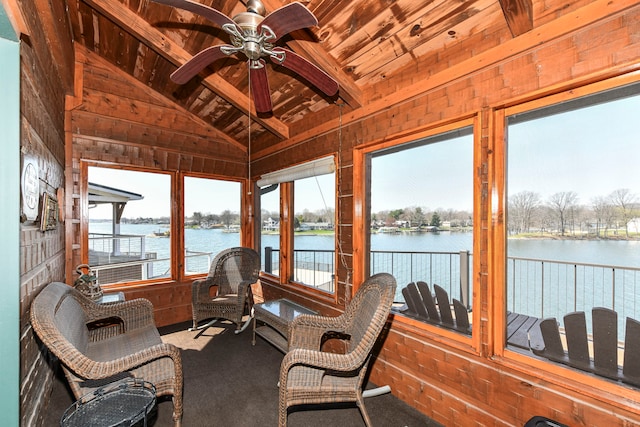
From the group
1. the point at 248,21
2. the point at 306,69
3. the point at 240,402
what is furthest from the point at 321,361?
the point at 248,21

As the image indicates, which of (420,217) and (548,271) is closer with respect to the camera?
(548,271)

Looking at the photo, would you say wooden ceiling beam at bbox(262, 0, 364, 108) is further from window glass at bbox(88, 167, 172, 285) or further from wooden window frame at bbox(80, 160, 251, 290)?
window glass at bbox(88, 167, 172, 285)

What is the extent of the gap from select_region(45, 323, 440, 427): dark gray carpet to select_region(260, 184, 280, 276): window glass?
150cm

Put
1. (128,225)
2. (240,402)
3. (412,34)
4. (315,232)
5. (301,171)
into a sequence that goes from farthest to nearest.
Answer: (128,225), (315,232), (301,171), (240,402), (412,34)

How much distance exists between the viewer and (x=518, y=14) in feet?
5.32

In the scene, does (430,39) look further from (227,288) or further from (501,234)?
(227,288)

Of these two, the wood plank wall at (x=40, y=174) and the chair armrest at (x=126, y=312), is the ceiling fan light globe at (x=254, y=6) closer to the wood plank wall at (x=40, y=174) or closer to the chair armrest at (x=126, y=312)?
the wood plank wall at (x=40, y=174)

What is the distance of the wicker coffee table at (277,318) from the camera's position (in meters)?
2.82

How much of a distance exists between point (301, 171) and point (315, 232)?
2.70 ft

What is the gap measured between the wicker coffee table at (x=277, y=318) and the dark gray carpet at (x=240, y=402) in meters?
0.16

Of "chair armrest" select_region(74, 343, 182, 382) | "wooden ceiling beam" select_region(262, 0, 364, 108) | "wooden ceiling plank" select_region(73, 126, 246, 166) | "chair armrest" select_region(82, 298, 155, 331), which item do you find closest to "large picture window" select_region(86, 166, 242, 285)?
"wooden ceiling plank" select_region(73, 126, 246, 166)

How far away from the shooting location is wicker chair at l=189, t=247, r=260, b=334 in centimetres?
349

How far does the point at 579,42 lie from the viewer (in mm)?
1521

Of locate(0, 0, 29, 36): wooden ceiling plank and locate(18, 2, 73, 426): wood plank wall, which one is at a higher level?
locate(0, 0, 29, 36): wooden ceiling plank
